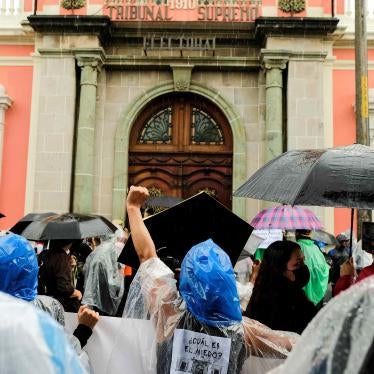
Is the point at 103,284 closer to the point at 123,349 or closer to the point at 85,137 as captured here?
the point at 123,349

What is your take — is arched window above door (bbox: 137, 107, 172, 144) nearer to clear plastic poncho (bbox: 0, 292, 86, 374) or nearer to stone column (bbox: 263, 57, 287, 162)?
stone column (bbox: 263, 57, 287, 162)

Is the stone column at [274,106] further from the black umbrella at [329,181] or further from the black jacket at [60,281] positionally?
the black umbrella at [329,181]

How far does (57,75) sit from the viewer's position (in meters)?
11.5

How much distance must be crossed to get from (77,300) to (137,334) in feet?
7.52

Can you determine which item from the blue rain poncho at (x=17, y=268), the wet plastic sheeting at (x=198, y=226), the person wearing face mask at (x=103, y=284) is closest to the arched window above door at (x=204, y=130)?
the person wearing face mask at (x=103, y=284)

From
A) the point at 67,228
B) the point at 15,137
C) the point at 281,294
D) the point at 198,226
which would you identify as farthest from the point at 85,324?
the point at 15,137

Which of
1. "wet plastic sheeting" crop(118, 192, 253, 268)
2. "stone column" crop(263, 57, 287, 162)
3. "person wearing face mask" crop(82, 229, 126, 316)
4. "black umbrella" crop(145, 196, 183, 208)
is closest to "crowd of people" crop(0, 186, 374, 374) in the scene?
"wet plastic sheeting" crop(118, 192, 253, 268)

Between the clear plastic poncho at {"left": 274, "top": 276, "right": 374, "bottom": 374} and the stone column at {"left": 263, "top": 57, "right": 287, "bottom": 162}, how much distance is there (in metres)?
10.0

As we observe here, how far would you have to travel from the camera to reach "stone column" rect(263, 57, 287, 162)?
1112cm

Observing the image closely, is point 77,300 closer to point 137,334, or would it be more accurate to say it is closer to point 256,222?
point 137,334

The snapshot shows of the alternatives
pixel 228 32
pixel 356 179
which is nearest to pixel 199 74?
pixel 228 32

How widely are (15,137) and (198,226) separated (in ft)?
31.1

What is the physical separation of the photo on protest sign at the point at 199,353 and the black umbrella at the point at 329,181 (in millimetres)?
1413

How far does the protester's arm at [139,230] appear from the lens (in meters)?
2.79
